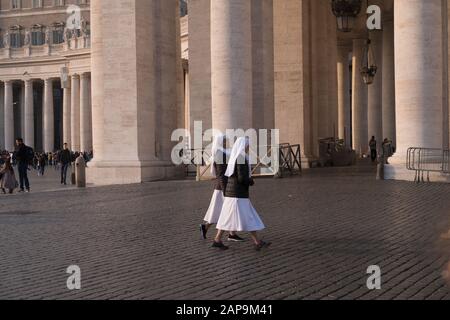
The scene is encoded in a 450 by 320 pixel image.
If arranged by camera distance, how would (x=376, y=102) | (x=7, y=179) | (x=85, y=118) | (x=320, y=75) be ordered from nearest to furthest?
(x=7, y=179) < (x=320, y=75) < (x=376, y=102) < (x=85, y=118)

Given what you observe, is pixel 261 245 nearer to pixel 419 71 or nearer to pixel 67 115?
pixel 419 71

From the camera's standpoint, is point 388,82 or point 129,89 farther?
point 388,82

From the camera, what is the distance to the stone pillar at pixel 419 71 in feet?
62.0

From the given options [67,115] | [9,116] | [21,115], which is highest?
[21,115]

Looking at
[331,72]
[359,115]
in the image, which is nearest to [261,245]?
[331,72]

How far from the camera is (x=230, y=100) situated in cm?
2184

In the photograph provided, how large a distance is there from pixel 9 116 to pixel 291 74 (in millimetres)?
56430

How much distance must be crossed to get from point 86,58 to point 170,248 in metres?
61.5

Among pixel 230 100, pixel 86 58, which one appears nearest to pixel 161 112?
pixel 230 100

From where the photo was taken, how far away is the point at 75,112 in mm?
69125

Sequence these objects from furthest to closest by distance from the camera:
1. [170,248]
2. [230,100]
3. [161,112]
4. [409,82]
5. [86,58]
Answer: [86,58] < [161,112] < [230,100] < [409,82] < [170,248]

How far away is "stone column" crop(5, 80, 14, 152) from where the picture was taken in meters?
78.8

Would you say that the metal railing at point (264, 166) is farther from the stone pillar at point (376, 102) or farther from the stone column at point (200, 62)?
the stone pillar at point (376, 102)

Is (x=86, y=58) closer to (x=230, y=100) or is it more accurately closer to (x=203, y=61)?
(x=203, y=61)
